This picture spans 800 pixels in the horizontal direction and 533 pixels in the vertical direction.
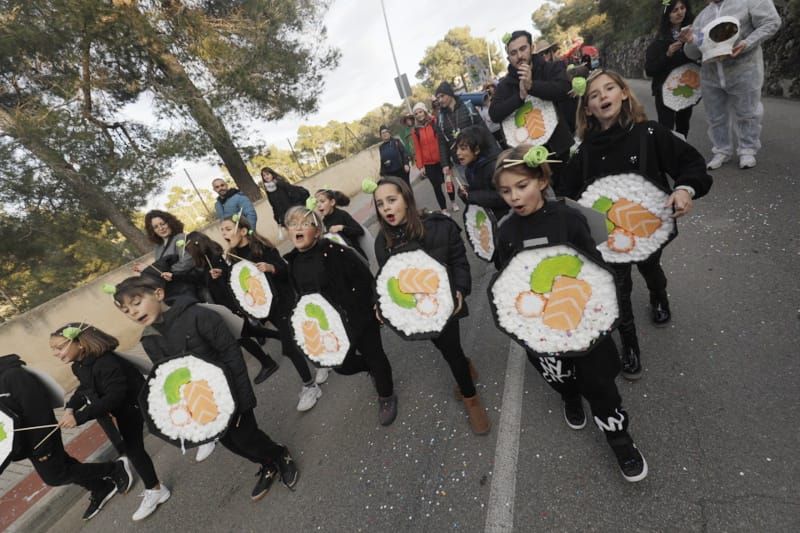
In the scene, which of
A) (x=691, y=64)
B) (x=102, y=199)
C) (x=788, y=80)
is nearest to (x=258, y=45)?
(x=102, y=199)

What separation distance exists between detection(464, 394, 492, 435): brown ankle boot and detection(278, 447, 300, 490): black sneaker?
1299 millimetres

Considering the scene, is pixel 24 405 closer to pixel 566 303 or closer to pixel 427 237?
pixel 427 237

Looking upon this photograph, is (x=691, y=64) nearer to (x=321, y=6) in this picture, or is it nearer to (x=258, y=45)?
(x=258, y=45)

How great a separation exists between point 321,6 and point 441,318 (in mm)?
13389

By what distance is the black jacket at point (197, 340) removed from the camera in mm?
2314

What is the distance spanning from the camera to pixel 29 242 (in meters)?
9.08

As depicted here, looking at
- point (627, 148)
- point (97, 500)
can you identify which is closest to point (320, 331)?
point (627, 148)

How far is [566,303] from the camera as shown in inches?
63.7

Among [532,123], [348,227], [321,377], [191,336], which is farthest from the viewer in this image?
[321,377]

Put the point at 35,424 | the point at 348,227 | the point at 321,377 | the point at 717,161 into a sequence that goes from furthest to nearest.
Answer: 1. the point at 717,161
2. the point at 321,377
3. the point at 348,227
4. the point at 35,424

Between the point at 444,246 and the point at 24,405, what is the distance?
295 cm

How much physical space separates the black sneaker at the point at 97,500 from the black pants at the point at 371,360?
2.27 m

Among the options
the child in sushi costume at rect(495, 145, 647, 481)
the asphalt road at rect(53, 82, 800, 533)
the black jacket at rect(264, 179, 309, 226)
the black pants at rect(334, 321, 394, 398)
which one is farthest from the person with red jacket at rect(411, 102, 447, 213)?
the child in sushi costume at rect(495, 145, 647, 481)

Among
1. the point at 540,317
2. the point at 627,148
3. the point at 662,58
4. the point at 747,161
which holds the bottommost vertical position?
the point at 747,161
